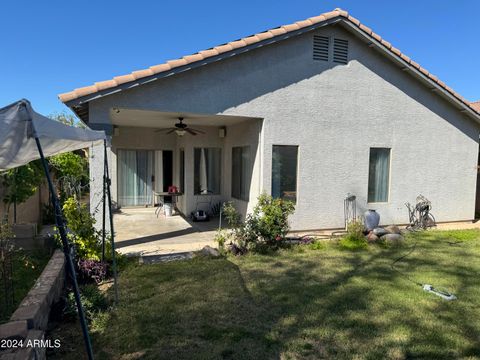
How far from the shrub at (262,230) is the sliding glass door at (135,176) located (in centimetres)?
772

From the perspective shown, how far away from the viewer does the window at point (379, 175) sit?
10.6 m

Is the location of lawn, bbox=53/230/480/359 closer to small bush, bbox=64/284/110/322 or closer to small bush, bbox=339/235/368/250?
small bush, bbox=64/284/110/322

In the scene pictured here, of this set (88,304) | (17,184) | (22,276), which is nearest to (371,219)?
(88,304)

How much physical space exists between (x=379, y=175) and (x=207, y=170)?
6098 mm

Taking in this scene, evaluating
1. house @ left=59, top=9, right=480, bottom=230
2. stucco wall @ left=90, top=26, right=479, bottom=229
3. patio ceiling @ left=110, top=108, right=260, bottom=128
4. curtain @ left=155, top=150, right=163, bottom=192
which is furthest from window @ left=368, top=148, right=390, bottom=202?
curtain @ left=155, top=150, right=163, bottom=192

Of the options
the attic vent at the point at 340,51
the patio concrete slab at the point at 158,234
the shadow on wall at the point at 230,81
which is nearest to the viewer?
the shadow on wall at the point at 230,81

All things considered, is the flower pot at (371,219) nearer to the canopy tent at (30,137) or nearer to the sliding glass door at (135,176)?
the canopy tent at (30,137)

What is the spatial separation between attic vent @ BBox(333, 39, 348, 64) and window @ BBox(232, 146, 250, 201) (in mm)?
3664

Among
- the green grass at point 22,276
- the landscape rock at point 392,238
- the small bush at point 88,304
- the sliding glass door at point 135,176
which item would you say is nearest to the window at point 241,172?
the landscape rock at point 392,238

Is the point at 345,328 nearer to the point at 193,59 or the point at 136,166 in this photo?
the point at 193,59

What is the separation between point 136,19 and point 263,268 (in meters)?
10.5

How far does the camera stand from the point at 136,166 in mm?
14773

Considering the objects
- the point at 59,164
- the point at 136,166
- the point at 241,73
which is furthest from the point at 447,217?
the point at 59,164

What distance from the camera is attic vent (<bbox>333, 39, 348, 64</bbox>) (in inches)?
384
